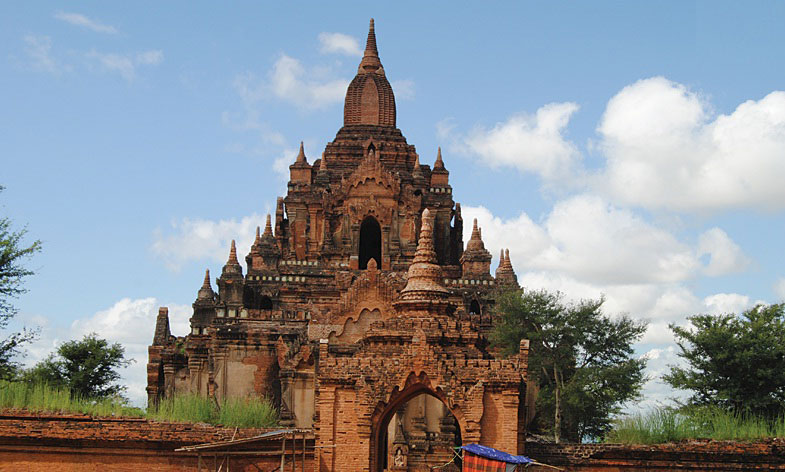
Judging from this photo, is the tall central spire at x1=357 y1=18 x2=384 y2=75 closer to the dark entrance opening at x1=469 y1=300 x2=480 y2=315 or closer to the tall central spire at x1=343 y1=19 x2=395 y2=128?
the tall central spire at x1=343 y1=19 x2=395 y2=128

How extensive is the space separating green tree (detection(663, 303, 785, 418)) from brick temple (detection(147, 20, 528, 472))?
6.53 meters

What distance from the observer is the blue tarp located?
69.2 feet

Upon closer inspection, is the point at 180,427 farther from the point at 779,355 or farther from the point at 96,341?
the point at 96,341

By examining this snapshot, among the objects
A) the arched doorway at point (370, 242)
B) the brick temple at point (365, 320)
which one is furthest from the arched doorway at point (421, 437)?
the arched doorway at point (370, 242)

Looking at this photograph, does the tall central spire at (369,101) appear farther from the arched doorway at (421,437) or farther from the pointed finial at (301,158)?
the arched doorway at (421,437)

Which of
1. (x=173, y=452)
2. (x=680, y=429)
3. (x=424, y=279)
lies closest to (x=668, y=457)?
(x=680, y=429)

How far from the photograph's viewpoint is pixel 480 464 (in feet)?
71.1

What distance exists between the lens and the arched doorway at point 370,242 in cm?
4906

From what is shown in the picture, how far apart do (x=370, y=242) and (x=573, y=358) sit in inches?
647

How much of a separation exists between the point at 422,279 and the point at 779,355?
430 inches

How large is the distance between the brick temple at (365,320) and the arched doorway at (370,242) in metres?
0.07

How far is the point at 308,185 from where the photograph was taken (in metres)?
Result: 50.3

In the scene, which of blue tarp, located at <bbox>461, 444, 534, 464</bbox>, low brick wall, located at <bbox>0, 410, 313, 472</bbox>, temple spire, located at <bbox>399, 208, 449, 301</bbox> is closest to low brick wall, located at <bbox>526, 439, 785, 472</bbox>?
blue tarp, located at <bbox>461, 444, 534, 464</bbox>

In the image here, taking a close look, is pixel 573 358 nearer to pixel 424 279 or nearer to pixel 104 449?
pixel 424 279
